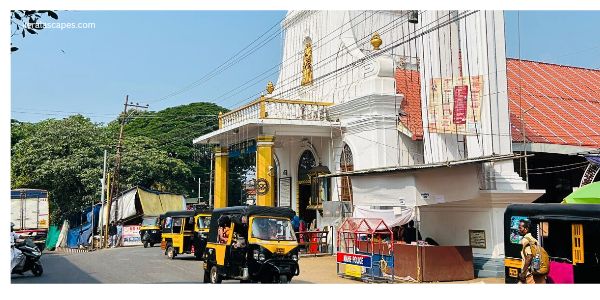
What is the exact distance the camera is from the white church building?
45.2 ft

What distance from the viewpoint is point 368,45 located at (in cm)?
2183

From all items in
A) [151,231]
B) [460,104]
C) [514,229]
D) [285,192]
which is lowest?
[151,231]

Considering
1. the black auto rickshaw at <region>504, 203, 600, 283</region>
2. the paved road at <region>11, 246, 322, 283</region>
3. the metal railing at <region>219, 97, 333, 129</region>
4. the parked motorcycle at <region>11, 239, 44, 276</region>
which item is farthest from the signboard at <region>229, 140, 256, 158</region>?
the black auto rickshaw at <region>504, 203, 600, 283</region>

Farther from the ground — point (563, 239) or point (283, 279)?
point (563, 239)

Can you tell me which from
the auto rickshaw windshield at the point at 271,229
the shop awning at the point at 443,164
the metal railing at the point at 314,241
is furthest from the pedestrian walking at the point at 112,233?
the auto rickshaw windshield at the point at 271,229

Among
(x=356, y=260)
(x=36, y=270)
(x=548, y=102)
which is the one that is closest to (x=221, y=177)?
(x=36, y=270)

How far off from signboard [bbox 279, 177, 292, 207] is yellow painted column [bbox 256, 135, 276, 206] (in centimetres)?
384

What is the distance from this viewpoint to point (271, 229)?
1196 centimetres

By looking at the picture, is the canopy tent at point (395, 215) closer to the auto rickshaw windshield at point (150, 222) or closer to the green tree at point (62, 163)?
the auto rickshaw windshield at point (150, 222)

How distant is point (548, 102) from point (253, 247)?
13808mm

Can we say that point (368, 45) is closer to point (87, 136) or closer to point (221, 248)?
point (221, 248)

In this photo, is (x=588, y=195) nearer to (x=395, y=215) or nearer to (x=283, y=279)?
(x=395, y=215)

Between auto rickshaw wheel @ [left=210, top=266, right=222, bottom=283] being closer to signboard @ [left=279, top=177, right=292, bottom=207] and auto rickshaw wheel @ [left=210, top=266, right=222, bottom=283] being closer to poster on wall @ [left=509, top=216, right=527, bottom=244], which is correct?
poster on wall @ [left=509, top=216, right=527, bottom=244]

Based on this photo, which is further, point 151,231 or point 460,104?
point 151,231
